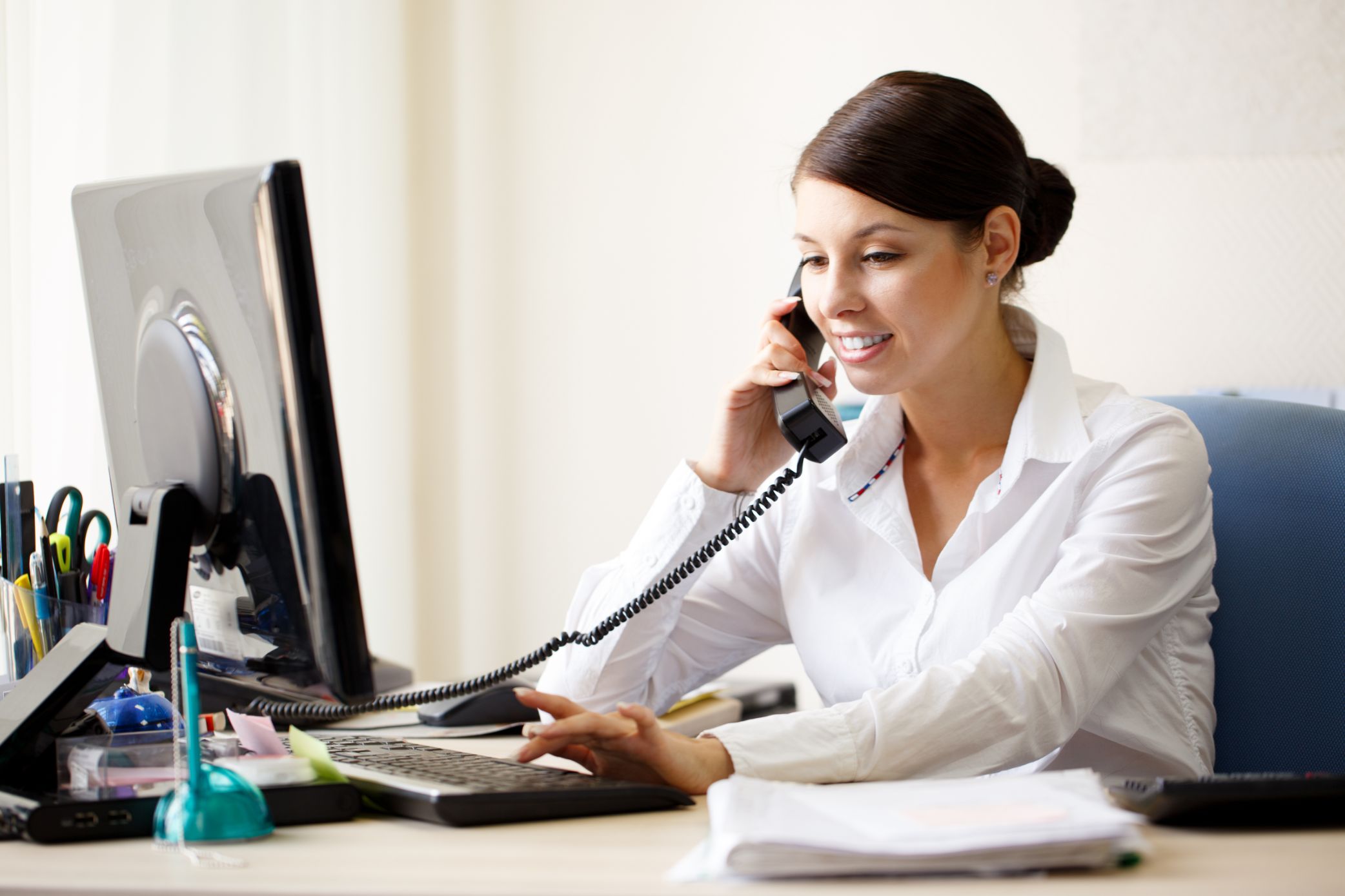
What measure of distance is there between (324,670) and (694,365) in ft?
6.11

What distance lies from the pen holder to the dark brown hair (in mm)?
857

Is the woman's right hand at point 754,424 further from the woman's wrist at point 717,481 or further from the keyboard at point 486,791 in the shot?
the keyboard at point 486,791

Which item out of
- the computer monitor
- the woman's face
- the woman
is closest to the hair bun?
the woman

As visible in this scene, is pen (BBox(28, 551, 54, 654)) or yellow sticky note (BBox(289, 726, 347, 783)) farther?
pen (BBox(28, 551, 54, 654))

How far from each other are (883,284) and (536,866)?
0.82 meters

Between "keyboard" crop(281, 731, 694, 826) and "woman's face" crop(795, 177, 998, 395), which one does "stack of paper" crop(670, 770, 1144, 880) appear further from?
"woman's face" crop(795, 177, 998, 395)

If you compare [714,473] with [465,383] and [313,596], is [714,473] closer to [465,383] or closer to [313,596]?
[313,596]

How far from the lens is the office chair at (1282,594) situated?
4.03 feet

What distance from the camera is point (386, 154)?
2.62 metres

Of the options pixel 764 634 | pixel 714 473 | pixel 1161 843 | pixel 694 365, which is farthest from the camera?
pixel 694 365

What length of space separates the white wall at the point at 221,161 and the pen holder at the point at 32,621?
50cm

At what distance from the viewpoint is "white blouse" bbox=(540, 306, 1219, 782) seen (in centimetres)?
103

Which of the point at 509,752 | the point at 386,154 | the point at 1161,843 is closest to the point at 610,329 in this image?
the point at 386,154

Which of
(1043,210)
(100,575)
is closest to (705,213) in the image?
(1043,210)
